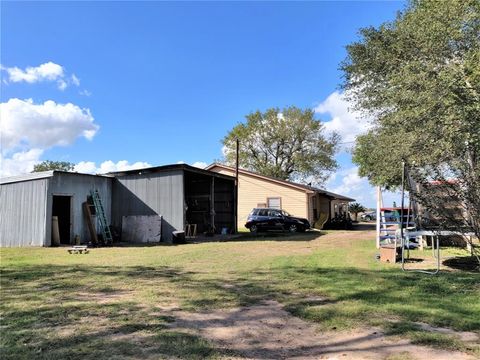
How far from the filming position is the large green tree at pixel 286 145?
4344cm

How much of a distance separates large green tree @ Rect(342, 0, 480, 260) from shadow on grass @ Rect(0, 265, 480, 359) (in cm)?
208

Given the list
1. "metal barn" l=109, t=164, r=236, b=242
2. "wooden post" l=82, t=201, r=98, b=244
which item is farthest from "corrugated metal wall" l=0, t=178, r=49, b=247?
"metal barn" l=109, t=164, r=236, b=242

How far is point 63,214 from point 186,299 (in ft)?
47.9

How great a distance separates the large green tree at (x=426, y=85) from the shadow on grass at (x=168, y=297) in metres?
2.08

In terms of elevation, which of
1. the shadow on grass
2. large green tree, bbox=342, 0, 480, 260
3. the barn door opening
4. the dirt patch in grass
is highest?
large green tree, bbox=342, 0, 480, 260

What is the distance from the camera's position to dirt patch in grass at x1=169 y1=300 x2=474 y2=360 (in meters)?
3.80

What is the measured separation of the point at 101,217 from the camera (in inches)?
699

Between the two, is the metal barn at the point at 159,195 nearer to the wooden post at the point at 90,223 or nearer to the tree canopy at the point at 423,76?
the wooden post at the point at 90,223

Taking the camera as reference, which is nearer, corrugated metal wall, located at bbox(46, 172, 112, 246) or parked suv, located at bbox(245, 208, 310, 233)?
corrugated metal wall, located at bbox(46, 172, 112, 246)

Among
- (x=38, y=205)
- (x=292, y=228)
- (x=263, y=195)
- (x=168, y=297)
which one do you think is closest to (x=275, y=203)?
(x=263, y=195)

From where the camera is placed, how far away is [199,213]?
77.7 feet

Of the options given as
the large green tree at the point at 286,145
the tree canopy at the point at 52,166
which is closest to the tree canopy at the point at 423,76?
the large green tree at the point at 286,145

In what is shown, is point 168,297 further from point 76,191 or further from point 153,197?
point 153,197

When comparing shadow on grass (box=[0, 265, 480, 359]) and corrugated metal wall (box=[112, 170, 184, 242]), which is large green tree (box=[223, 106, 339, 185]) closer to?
corrugated metal wall (box=[112, 170, 184, 242])
